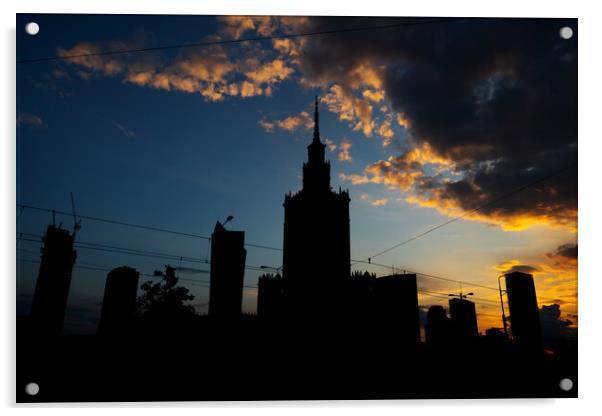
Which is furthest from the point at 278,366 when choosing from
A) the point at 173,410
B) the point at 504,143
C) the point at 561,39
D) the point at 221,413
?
the point at 561,39

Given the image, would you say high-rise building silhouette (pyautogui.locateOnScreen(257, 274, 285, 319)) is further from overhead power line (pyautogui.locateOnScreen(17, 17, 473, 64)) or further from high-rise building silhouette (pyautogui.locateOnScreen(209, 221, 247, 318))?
overhead power line (pyautogui.locateOnScreen(17, 17, 473, 64))

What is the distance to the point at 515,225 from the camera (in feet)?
30.6

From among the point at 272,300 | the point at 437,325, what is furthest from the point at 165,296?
the point at 437,325

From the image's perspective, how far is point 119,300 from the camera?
30.3ft

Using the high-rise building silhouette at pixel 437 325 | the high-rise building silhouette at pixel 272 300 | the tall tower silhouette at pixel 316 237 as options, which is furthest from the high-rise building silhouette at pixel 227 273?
the tall tower silhouette at pixel 316 237

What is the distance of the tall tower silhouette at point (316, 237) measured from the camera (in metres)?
47.4

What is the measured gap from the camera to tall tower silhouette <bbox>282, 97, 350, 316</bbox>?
4738cm

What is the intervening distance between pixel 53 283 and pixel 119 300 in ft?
4.69

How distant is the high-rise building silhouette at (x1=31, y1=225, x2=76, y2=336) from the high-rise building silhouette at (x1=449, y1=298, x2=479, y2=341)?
15.2m

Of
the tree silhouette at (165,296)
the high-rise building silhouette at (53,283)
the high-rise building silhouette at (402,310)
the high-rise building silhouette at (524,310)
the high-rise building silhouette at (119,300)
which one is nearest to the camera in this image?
the high-rise building silhouette at (53,283)

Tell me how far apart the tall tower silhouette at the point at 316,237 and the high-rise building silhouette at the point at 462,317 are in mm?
19979

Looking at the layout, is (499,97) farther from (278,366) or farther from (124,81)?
(124,81)

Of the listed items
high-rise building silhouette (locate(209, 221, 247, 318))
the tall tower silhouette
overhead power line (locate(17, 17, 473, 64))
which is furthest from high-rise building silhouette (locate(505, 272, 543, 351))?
the tall tower silhouette

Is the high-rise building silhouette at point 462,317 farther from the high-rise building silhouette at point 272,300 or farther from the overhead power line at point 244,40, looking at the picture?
the high-rise building silhouette at point 272,300
